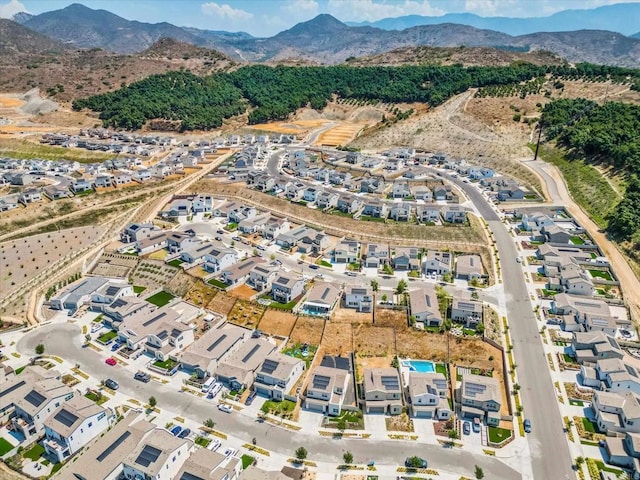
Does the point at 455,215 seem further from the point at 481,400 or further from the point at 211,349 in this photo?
the point at 211,349

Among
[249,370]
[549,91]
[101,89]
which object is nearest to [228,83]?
[101,89]

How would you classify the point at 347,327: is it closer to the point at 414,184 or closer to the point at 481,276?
the point at 481,276

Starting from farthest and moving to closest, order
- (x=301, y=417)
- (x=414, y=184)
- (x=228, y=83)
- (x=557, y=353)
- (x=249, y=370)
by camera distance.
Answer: (x=228, y=83)
(x=414, y=184)
(x=557, y=353)
(x=249, y=370)
(x=301, y=417)

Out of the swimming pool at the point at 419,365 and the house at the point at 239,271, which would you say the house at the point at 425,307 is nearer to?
the swimming pool at the point at 419,365

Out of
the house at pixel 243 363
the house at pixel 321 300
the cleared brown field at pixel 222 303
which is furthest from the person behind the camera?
the cleared brown field at pixel 222 303

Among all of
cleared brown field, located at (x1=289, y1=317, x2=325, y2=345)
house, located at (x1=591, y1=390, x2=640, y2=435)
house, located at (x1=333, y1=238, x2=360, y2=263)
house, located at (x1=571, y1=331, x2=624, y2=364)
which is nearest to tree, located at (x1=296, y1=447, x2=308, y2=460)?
cleared brown field, located at (x1=289, y1=317, x2=325, y2=345)

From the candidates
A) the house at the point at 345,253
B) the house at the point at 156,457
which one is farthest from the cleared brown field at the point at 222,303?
the house at the point at 156,457

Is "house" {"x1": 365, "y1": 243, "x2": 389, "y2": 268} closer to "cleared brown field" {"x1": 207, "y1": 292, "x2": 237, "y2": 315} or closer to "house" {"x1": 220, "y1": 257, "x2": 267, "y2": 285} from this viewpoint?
"house" {"x1": 220, "y1": 257, "x2": 267, "y2": 285}
